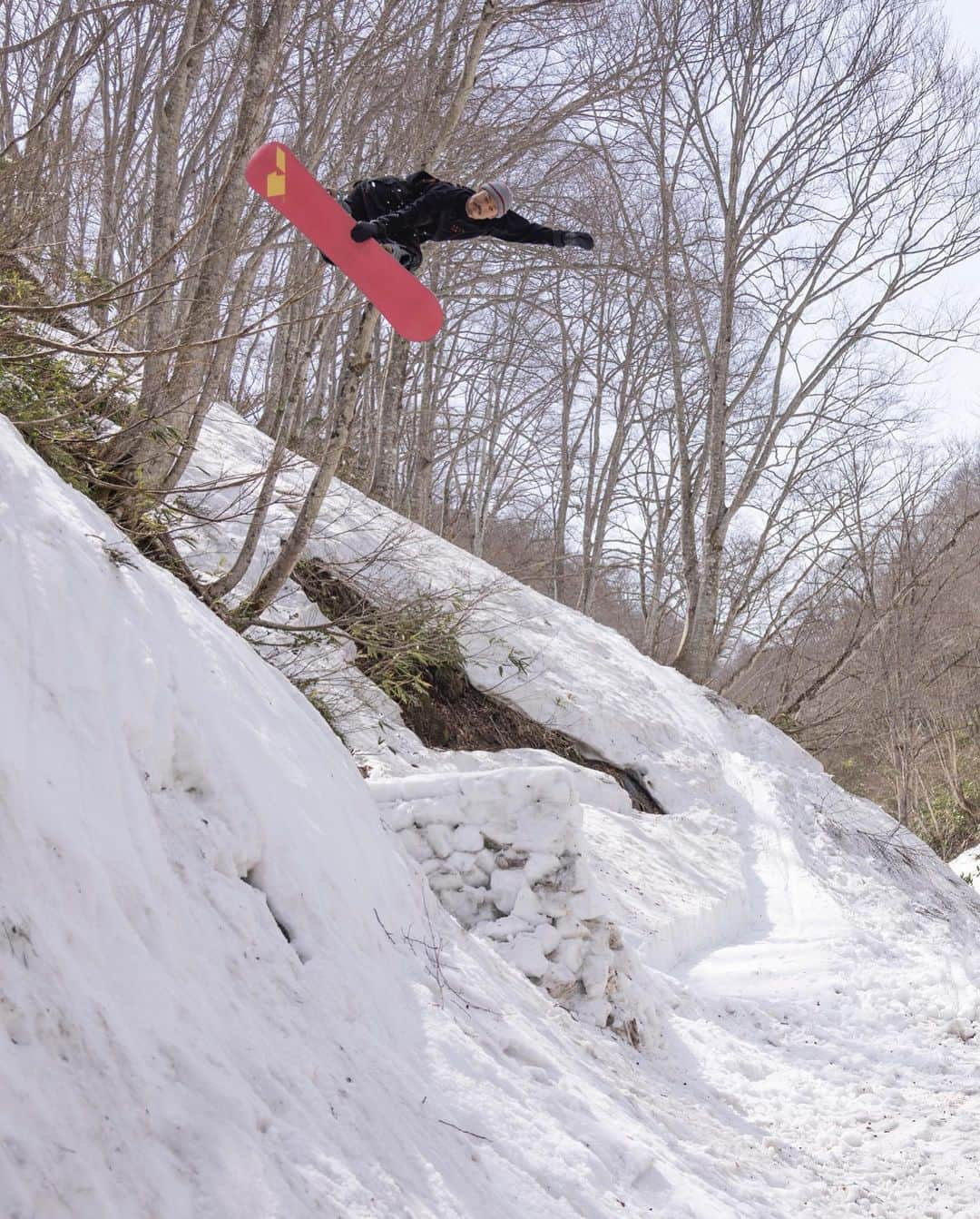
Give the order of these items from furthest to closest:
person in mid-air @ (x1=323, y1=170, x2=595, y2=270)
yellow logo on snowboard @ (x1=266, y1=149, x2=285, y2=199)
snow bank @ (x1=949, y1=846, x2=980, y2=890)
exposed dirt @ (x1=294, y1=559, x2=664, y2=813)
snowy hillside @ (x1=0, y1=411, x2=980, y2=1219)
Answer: snow bank @ (x1=949, y1=846, x2=980, y2=890) → exposed dirt @ (x1=294, y1=559, x2=664, y2=813) → yellow logo on snowboard @ (x1=266, y1=149, x2=285, y2=199) → person in mid-air @ (x1=323, y1=170, x2=595, y2=270) → snowy hillside @ (x1=0, y1=411, x2=980, y2=1219)

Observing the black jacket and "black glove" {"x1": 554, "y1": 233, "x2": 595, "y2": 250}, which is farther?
the black jacket

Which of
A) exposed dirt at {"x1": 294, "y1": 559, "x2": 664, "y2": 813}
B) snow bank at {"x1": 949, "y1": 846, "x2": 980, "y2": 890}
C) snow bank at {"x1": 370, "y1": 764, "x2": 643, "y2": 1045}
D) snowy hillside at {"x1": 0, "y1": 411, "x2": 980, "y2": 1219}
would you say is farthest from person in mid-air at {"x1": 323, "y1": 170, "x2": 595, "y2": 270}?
snow bank at {"x1": 949, "y1": 846, "x2": 980, "y2": 890}

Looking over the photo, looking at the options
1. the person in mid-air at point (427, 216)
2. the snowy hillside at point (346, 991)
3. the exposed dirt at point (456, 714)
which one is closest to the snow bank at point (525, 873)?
the snowy hillside at point (346, 991)

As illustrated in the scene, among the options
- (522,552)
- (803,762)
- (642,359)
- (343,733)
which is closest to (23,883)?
(343,733)

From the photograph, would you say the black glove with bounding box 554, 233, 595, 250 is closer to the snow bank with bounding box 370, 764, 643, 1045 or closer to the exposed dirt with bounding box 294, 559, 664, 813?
the snow bank with bounding box 370, 764, 643, 1045

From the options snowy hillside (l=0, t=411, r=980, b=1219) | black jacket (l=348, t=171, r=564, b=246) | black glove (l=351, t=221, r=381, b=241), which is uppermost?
black jacket (l=348, t=171, r=564, b=246)

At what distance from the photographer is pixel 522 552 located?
23.4 metres

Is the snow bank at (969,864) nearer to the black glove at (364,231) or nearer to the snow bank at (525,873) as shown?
the snow bank at (525,873)

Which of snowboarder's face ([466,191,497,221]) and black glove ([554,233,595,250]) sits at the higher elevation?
black glove ([554,233,595,250])

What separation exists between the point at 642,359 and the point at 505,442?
10.4 ft

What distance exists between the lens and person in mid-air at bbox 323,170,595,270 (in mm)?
4715

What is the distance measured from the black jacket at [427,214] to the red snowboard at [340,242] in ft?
0.53

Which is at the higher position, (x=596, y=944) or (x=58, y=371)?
(x=58, y=371)

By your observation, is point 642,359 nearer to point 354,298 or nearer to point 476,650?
point 476,650
